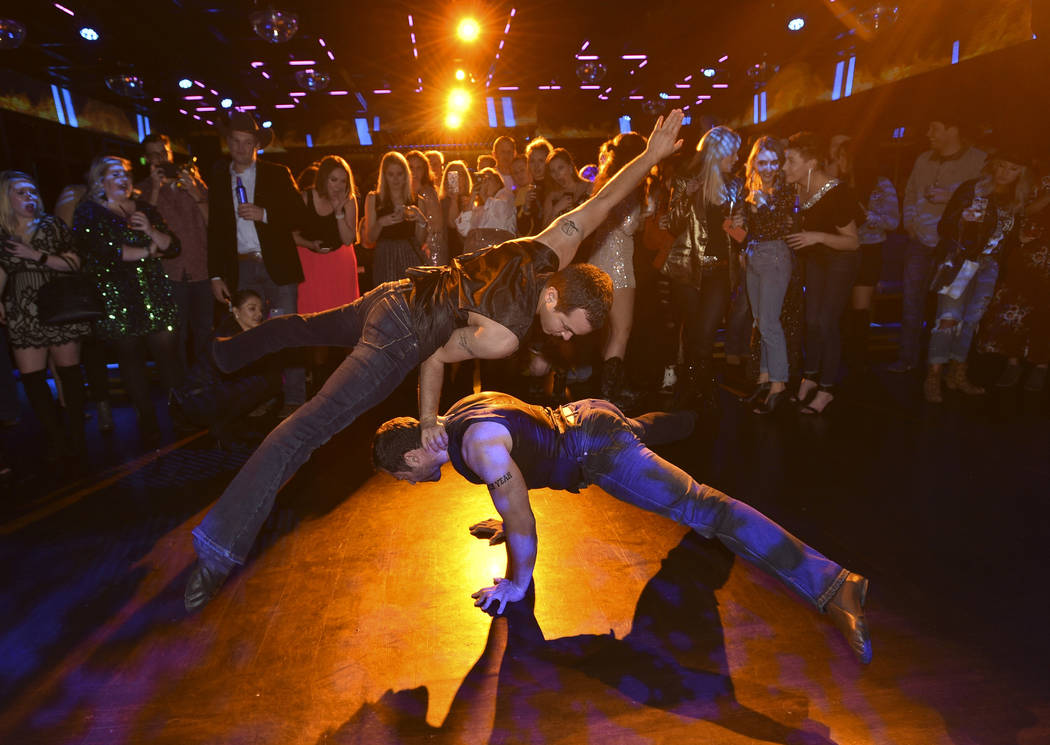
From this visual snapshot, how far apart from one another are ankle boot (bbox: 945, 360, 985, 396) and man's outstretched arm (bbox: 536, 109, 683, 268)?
3.55 metres

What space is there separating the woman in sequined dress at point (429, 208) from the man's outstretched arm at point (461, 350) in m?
2.88

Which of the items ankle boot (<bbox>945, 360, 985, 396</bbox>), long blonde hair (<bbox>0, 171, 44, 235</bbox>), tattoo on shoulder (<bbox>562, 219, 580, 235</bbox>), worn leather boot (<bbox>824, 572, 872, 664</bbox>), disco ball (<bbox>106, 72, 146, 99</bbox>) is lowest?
ankle boot (<bbox>945, 360, 985, 396</bbox>)

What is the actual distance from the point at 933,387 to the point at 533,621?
410 cm

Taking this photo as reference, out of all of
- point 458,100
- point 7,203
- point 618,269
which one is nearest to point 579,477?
point 618,269

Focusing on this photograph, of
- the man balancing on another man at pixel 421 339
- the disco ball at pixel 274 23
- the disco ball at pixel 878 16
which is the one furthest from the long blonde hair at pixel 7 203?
the disco ball at pixel 878 16

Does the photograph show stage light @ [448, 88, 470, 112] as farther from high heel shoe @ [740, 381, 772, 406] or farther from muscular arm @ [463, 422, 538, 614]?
muscular arm @ [463, 422, 538, 614]

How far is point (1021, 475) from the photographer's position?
3197 millimetres

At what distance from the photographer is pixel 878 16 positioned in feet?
24.8

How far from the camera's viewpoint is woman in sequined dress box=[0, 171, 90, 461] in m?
3.51

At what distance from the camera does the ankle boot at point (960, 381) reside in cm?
478

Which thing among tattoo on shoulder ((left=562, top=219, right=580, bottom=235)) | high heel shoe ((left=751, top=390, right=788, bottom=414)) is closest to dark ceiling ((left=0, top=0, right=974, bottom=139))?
high heel shoe ((left=751, top=390, right=788, bottom=414))

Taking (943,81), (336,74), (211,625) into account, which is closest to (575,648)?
(211,625)

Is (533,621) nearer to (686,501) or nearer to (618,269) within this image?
(686,501)

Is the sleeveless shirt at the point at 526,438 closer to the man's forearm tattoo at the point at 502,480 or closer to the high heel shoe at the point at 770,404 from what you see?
the man's forearm tattoo at the point at 502,480
